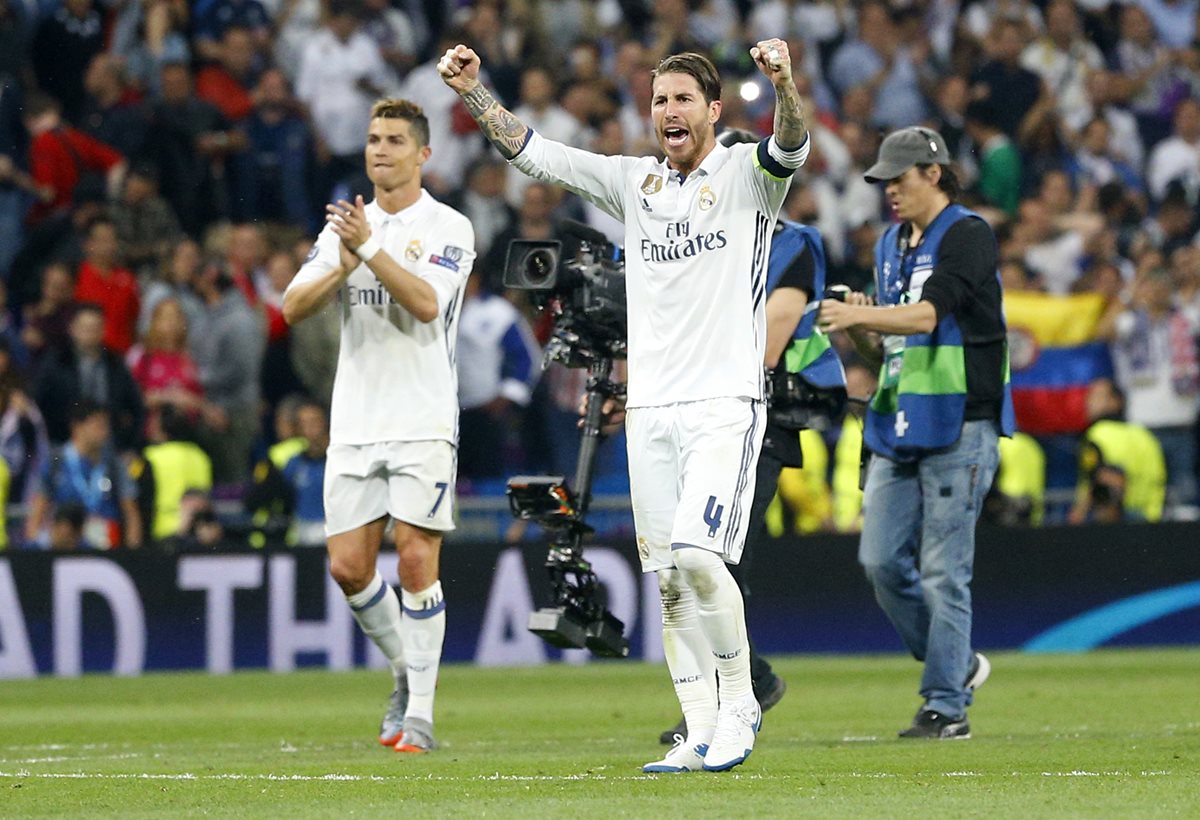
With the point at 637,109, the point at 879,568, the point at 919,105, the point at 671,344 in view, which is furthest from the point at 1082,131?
the point at 671,344

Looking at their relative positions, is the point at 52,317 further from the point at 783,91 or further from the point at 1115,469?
the point at 783,91

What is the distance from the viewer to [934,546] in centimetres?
909

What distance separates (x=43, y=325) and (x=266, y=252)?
6.95 ft

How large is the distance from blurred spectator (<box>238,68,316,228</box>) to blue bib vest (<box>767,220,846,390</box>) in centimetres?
1015

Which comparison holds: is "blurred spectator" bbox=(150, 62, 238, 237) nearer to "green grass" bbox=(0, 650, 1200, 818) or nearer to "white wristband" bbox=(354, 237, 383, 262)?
"green grass" bbox=(0, 650, 1200, 818)

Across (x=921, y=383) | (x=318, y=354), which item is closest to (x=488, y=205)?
(x=318, y=354)

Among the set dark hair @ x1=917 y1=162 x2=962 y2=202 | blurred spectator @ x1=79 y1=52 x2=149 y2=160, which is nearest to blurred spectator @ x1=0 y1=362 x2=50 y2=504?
blurred spectator @ x1=79 y1=52 x2=149 y2=160

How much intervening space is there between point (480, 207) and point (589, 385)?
31.5 feet

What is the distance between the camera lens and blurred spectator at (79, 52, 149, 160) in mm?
18391

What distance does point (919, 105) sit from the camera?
2030 centimetres

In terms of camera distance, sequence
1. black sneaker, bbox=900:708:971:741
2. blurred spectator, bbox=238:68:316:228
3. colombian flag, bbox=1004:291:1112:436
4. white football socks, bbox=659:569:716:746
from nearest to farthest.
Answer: white football socks, bbox=659:569:716:746, black sneaker, bbox=900:708:971:741, colombian flag, bbox=1004:291:1112:436, blurred spectator, bbox=238:68:316:228

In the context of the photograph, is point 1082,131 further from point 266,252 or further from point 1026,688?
point 1026,688

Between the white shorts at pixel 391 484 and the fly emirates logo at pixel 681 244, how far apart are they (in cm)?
211

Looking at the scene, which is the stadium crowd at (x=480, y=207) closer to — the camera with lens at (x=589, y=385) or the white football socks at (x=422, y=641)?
the white football socks at (x=422, y=641)
